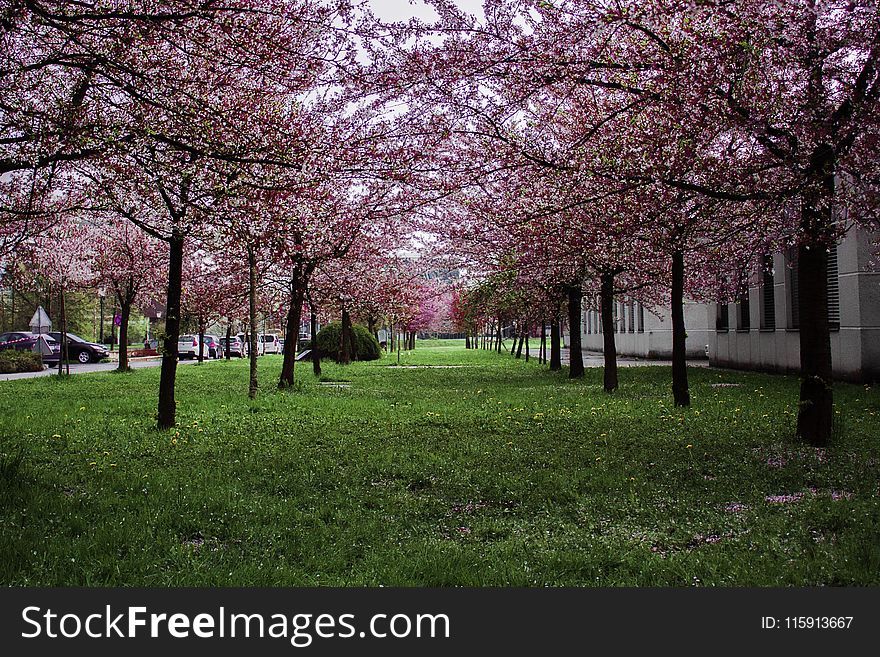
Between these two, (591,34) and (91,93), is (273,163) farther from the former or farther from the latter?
(591,34)

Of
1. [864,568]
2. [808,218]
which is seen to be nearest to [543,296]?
[808,218]

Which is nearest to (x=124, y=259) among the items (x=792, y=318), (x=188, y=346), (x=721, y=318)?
(x=188, y=346)

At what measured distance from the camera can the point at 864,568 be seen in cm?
399

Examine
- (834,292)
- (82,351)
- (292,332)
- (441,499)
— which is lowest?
(441,499)

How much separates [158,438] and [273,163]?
4286mm

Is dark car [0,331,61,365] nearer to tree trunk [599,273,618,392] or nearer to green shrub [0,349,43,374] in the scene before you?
green shrub [0,349,43,374]

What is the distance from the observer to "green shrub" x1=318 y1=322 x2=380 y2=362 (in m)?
36.1

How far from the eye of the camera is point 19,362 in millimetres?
26484

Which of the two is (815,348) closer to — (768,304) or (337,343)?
(768,304)

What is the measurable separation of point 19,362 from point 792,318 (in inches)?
1047

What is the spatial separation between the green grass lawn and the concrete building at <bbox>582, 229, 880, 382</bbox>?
3701mm

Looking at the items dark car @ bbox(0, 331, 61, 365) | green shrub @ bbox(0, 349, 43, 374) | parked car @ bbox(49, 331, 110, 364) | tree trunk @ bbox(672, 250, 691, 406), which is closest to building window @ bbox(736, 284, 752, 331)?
tree trunk @ bbox(672, 250, 691, 406)

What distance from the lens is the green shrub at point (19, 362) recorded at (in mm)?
25859

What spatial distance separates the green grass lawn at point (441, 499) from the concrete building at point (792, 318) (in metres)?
3.70
